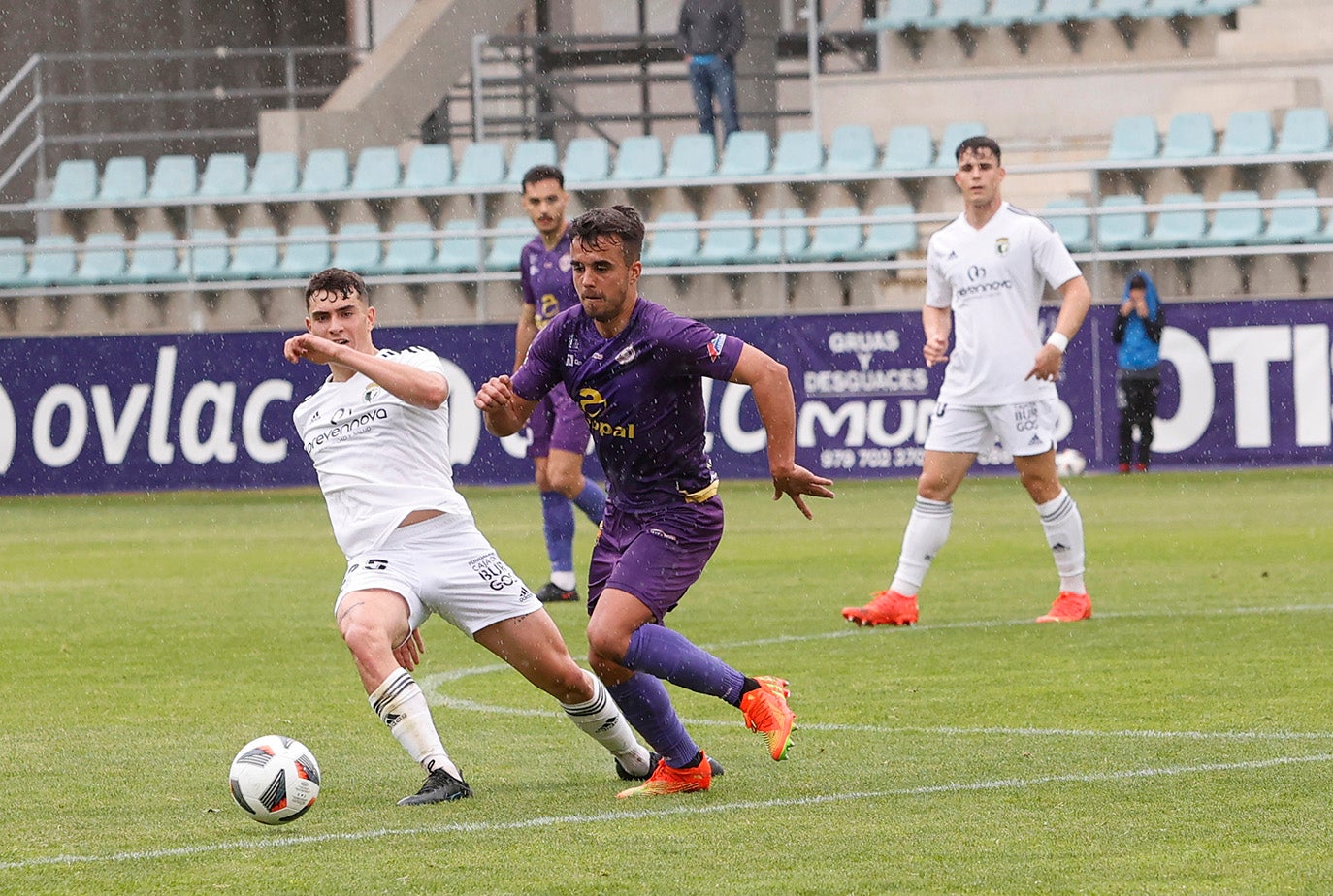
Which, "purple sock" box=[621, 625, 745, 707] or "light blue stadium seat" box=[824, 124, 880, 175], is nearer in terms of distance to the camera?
"purple sock" box=[621, 625, 745, 707]

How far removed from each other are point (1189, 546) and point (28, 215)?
57.3 ft

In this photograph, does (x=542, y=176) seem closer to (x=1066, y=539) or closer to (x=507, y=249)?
(x=1066, y=539)

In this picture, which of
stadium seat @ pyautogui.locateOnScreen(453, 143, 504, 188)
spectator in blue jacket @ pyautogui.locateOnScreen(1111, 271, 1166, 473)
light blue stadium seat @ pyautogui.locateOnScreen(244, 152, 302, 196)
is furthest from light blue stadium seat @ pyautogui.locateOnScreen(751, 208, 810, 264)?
light blue stadium seat @ pyautogui.locateOnScreen(244, 152, 302, 196)

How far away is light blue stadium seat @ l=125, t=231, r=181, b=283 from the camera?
2436 centimetres

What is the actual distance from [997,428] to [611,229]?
4655 mm

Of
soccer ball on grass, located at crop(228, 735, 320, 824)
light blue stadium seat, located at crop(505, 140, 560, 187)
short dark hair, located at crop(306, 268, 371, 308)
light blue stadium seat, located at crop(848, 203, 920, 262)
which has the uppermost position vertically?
light blue stadium seat, located at crop(505, 140, 560, 187)

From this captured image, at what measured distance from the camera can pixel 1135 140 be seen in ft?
74.4

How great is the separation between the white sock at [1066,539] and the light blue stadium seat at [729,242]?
1215 centimetres

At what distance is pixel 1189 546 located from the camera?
13.8 m

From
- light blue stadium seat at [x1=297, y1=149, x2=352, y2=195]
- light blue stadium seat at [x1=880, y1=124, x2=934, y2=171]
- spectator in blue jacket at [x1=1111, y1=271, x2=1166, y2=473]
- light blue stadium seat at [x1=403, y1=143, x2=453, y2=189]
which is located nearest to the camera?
spectator in blue jacket at [x1=1111, y1=271, x2=1166, y2=473]

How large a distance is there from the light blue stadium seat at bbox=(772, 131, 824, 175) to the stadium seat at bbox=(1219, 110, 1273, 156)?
444 centimetres

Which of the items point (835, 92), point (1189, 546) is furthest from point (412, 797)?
point (835, 92)

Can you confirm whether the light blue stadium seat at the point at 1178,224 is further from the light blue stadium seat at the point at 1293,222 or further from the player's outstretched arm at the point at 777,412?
the player's outstretched arm at the point at 777,412

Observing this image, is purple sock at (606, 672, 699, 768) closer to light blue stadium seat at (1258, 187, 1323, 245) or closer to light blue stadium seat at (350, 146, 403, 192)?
light blue stadium seat at (1258, 187, 1323, 245)
